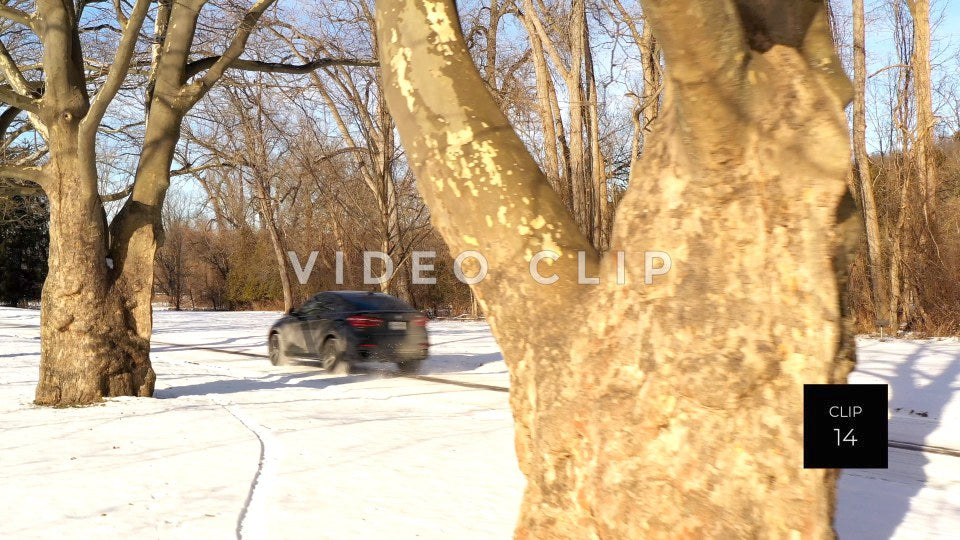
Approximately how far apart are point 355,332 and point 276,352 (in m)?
2.70

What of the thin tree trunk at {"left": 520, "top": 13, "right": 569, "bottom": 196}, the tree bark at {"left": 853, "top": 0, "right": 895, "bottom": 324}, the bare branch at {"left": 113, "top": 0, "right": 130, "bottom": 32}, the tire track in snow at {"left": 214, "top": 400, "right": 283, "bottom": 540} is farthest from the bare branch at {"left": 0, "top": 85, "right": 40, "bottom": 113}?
the tree bark at {"left": 853, "top": 0, "right": 895, "bottom": 324}

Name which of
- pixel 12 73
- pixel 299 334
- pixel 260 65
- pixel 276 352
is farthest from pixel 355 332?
pixel 12 73

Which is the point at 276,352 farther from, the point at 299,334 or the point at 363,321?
the point at 363,321

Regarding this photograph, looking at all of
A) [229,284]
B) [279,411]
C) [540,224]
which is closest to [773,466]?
[540,224]

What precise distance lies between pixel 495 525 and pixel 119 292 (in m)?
7.28

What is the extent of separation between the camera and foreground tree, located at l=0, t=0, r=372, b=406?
977cm

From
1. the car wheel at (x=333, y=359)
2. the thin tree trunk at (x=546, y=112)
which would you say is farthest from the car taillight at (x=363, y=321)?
the thin tree trunk at (x=546, y=112)

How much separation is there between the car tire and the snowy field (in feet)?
11.8

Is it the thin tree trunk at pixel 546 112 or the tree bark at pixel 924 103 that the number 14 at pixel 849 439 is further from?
the thin tree trunk at pixel 546 112

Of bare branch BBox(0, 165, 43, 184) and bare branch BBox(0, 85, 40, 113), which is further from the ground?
bare branch BBox(0, 85, 40, 113)

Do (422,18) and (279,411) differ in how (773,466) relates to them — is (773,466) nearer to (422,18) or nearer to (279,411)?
(422,18)

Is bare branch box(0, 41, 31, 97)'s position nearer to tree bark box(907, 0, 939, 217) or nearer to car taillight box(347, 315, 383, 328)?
car taillight box(347, 315, 383, 328)

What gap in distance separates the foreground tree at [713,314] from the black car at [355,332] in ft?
35.6

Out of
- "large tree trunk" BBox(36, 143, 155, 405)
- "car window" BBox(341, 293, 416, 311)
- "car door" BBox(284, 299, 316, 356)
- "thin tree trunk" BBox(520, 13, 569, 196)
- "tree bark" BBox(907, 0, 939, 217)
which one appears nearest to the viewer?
"large tree trunk" BBox(36, 143, 155, 405)
